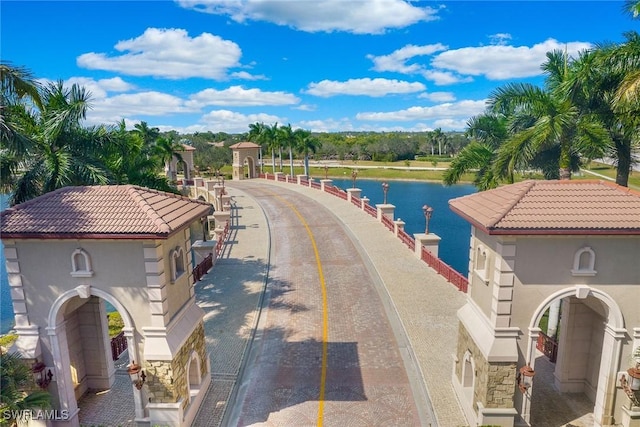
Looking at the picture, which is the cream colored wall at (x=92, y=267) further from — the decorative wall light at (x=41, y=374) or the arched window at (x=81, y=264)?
the decorative wall light at (x=41, y=374)

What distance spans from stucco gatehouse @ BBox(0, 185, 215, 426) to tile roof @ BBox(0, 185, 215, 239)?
0.08ft

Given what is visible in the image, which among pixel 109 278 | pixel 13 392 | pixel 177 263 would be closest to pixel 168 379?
pixel 109 278

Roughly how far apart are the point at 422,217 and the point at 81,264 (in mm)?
52527

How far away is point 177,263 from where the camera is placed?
11719mm

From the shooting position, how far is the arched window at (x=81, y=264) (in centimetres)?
998

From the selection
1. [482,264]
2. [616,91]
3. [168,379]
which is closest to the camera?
[168,379]

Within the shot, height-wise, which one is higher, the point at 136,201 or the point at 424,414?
the point at 136,201

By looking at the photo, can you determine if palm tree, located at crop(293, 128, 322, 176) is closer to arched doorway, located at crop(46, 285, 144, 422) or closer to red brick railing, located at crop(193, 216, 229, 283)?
red brick railing, located at crop(193, 216, 229, 283)

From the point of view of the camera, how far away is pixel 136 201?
10.4m

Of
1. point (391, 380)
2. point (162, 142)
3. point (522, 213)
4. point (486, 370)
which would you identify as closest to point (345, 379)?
point (391, 380)

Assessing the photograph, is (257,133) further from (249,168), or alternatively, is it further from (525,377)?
(525,377)

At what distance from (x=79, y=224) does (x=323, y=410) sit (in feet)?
26.6

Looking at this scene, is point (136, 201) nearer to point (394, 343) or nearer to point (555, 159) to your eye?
point (394, 343)

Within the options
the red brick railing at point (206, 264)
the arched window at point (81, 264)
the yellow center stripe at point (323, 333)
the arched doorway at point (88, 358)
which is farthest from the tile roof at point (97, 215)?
the red brick railing at point (206, 264)
